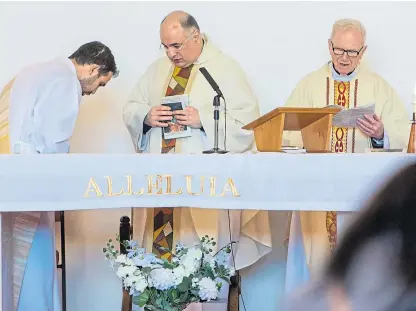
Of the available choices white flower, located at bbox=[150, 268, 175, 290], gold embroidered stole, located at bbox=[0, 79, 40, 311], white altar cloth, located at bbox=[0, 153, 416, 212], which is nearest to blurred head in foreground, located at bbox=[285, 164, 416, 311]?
white altar cloth, located at bbox=[0, 153, 416, 212]

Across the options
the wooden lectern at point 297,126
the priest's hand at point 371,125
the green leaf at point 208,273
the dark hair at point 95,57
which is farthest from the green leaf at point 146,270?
the priest's hand at point 371,125

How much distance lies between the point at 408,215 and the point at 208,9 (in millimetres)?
4341

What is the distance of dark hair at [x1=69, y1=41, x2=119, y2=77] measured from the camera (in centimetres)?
354

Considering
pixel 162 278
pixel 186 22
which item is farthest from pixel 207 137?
pixel 162 278

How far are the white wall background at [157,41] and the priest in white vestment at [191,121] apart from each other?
67 centimetres

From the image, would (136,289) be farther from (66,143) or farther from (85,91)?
(85,91)

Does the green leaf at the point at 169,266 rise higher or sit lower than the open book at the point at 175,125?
lower

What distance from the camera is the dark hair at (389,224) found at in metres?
0.54

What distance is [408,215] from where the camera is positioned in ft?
1.81

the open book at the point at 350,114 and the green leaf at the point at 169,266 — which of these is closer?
the green leaf at the point at 169,266

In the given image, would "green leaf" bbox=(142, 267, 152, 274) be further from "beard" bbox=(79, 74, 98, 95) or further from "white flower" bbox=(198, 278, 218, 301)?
"beard" bbox=(79, 74, 98, 95)

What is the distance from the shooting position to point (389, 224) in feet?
1.79

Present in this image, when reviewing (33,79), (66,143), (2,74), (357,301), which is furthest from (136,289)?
(2,74)

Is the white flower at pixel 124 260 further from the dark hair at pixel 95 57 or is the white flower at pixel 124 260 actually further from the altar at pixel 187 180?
the dark hair at pixel 95 57
